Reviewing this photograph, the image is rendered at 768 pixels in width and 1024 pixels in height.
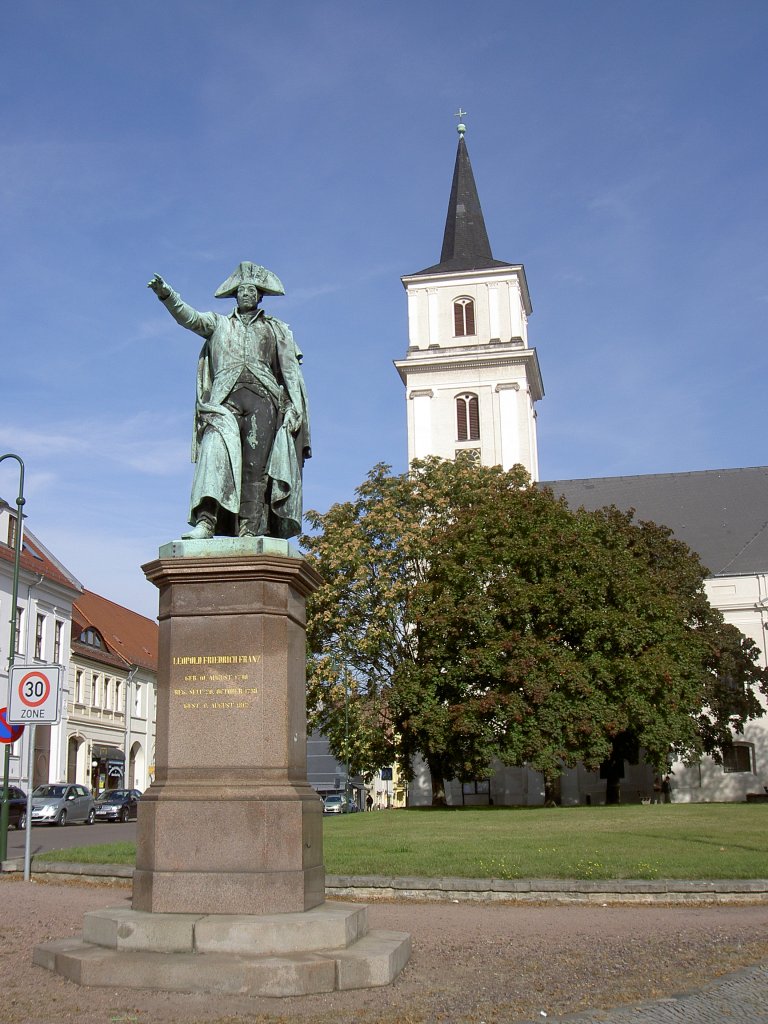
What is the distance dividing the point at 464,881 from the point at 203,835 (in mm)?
5486

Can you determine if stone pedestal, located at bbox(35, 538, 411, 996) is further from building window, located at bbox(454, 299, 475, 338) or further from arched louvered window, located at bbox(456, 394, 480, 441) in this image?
building window, located at bbox(454, 299, 475, 338)

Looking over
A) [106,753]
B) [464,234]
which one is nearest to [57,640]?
[106,753]

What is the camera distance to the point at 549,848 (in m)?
16.5

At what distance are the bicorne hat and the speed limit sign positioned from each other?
24.3ft

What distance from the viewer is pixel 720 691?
45594mm

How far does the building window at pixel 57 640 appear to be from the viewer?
4831 cm

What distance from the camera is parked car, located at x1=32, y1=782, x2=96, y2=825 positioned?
33625 mm

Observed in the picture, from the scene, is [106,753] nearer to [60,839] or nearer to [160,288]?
[60,839]

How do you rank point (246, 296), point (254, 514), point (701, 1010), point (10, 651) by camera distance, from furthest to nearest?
point (10, 651) < point (246, 296) < point (254, 514) < point (701, 1010)

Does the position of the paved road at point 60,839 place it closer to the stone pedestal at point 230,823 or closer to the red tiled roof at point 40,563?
the stone pedestal at point 230,823

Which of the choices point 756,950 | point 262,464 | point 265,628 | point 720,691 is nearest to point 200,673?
point 265,628

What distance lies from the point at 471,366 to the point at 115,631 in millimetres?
24738

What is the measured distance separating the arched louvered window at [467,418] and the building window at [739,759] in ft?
64.9

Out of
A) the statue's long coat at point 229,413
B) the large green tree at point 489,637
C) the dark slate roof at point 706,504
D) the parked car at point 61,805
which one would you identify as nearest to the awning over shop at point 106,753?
the parked car at point 61,805
